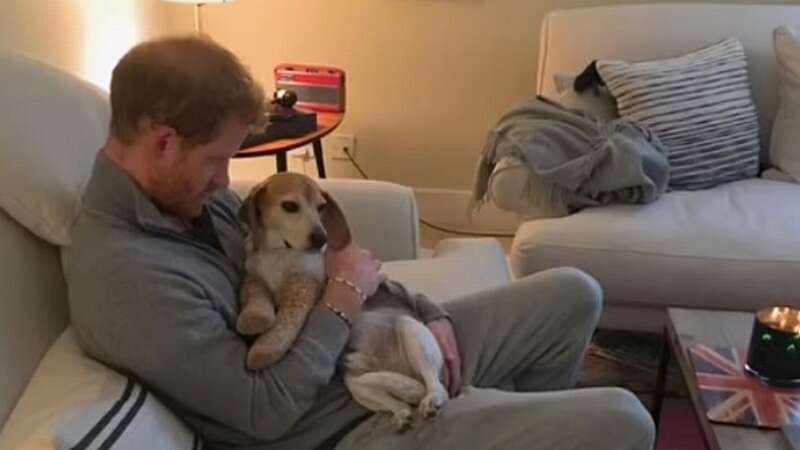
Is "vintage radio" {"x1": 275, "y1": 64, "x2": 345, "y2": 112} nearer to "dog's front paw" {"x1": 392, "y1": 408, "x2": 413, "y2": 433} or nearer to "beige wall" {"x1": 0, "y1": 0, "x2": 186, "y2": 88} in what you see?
"beige wall" {"x1": 0, "y1": 0, "x2": 186, "y2": 88}

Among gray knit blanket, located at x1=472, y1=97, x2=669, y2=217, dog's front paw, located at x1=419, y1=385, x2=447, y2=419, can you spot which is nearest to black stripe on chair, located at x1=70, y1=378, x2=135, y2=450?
dog's front paw, located at x1=419, y1=385, x2=447, y2=419

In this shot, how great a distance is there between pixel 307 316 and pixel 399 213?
693 millimetres

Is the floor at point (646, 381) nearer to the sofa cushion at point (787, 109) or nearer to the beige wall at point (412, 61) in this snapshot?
the sofa cushion at point (787, 109)

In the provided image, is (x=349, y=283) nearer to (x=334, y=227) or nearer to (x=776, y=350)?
(x=334, y=227)

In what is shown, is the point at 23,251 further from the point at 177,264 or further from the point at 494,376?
the point at 494,376

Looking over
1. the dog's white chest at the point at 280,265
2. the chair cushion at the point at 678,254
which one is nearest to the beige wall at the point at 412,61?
the chair cushion at the point at 678,254

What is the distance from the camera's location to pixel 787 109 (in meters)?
2.61

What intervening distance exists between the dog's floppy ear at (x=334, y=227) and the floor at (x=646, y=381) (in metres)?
0.97

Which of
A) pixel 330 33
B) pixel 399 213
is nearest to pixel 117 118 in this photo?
pixel 399 213

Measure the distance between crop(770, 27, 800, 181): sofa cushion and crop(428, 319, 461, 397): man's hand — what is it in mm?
1435

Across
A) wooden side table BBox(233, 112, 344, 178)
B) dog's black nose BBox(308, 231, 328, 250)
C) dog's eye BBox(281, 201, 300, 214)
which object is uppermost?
dog's eye BBox(281, 201, 300, 214)

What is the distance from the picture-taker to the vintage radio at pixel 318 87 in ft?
9.34

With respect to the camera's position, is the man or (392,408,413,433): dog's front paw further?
(392,408,413,433): dog's front paw

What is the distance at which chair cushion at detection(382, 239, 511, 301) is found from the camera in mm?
1880
